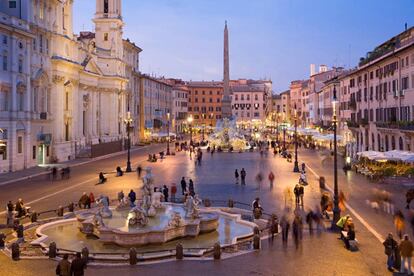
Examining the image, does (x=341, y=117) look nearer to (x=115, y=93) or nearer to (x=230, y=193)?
(x=115, y=93)

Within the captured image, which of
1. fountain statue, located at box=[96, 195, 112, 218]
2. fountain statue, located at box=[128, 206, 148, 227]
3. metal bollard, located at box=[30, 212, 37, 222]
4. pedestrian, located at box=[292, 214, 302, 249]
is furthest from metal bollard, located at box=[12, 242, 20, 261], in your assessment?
pedestrian, located at box=[292, 214, 302, 249]

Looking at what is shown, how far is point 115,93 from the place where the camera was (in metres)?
82.6

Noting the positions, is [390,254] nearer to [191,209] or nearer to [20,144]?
[191,209]

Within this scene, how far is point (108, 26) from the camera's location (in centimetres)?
8225

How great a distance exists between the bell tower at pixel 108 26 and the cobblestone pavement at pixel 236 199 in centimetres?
2791

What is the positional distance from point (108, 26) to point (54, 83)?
27933 millimetres

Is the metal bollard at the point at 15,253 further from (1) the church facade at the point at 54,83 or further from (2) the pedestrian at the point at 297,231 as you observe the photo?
(1) the church facade at the point at 54,83

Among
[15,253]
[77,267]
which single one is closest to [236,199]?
[15,253]

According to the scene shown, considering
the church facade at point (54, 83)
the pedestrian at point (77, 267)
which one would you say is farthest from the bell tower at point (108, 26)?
the pedestrian at point (77, 267)

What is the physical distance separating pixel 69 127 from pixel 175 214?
43335mm

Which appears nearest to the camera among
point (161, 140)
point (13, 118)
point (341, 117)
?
point (13, 118)

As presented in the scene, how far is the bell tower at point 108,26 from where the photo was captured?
81.9m

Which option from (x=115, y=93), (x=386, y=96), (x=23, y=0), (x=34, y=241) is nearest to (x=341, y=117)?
(x=386, y=96)

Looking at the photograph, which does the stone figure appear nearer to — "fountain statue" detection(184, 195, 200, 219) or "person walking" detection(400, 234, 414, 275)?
"fountain statue" detection(184, 195, 200, 219)
